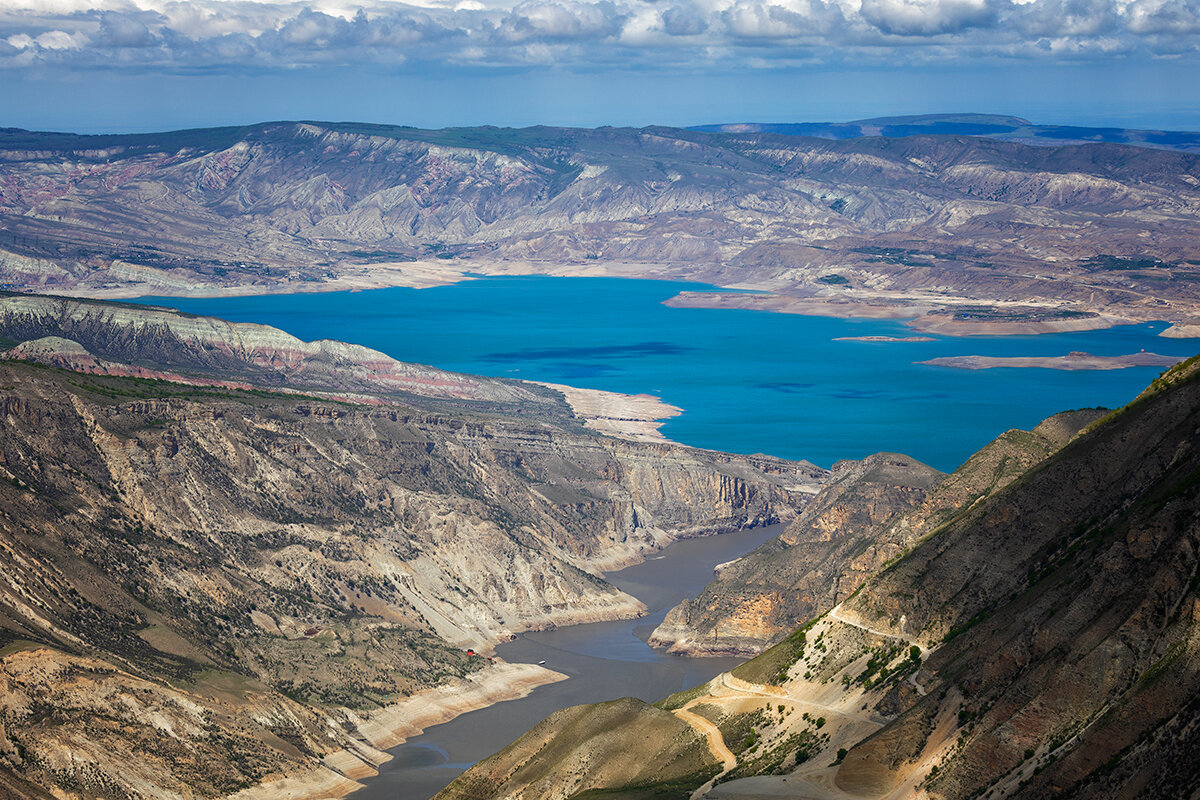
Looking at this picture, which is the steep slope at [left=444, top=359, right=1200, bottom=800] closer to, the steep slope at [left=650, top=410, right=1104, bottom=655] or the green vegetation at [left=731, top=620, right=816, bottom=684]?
the green vegetation at [left=731, top=620, right=816, bottom=684]

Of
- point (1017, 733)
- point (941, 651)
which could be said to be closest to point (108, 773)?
point (941, 651)

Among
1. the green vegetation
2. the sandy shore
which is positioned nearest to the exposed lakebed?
the sandy shore

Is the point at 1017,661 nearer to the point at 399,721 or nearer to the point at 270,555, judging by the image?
the point at 399,721

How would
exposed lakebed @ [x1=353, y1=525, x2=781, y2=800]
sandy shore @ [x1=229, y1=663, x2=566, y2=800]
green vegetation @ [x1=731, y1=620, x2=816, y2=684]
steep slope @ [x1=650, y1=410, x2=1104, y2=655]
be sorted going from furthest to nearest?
exposed lakebed @ [x1=353, y1=525, x2=781, y2=800]
steep slope @ [x1=650, y1=410, x2=1104, y2=655]
sandy shore @ [x1=229, y1=663, x2=566, y2=800]
green vegetation @ [x1=731, y1=620, x2=816, y2=684]

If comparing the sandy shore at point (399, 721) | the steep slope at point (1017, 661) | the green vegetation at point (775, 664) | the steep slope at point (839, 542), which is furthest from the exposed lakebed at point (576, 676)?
the green vegetation at point (775, 664)

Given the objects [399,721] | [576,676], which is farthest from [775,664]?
[576,676]

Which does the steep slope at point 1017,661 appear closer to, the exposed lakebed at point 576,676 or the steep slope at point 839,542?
the steep slope at point 839,542
